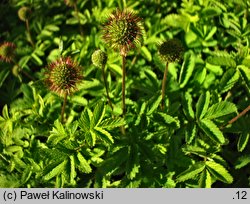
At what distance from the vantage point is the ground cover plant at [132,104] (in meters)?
2.73

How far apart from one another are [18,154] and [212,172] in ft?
5.56

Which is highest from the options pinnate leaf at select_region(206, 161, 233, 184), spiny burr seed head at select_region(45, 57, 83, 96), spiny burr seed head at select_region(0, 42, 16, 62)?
spiny burr seed head at select_region(0, 42, 16, 62)

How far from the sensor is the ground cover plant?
2727 mm

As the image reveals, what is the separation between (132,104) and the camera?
327 cm

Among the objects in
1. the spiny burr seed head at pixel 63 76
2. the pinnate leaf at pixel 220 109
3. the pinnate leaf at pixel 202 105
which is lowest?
the pinnate leaf at pixel 220 109

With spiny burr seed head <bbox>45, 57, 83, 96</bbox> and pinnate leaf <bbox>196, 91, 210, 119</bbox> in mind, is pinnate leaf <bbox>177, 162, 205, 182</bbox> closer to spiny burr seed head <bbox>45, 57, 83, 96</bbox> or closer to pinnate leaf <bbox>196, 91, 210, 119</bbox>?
pinnate leaf <bbox>196, 91, 210, 119</bbox>

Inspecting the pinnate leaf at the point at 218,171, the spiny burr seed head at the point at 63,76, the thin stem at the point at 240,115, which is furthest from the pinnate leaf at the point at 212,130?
the spiny burr seed head at the point at 63,76

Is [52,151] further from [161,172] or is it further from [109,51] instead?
[109,51]

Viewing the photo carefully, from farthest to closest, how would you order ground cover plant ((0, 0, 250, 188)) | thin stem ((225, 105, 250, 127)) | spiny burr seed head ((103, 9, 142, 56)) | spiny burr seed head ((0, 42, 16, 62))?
1. spiny burr seed head ((0, 42, 16, 62))
2. thin stem ((225, 105, 250, 127))
3. ground cover plant ((0, 0, 250, 188))
4. spiny burr seed head ((103, 9, 142, 56))

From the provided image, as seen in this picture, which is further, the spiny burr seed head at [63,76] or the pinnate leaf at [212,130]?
the spiny burr seed head at [63,76]

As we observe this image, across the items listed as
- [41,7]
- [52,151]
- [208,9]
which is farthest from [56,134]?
[41,7]

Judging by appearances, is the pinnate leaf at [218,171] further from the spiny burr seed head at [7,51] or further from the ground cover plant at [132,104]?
the spiny burr seed head at [7,51]

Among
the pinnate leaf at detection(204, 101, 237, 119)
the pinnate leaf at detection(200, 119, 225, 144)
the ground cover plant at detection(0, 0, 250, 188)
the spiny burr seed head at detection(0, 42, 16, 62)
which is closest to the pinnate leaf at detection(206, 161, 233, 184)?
the ground cover plant at detection(0, 0, 250, 188)

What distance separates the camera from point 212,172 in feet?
8.96
